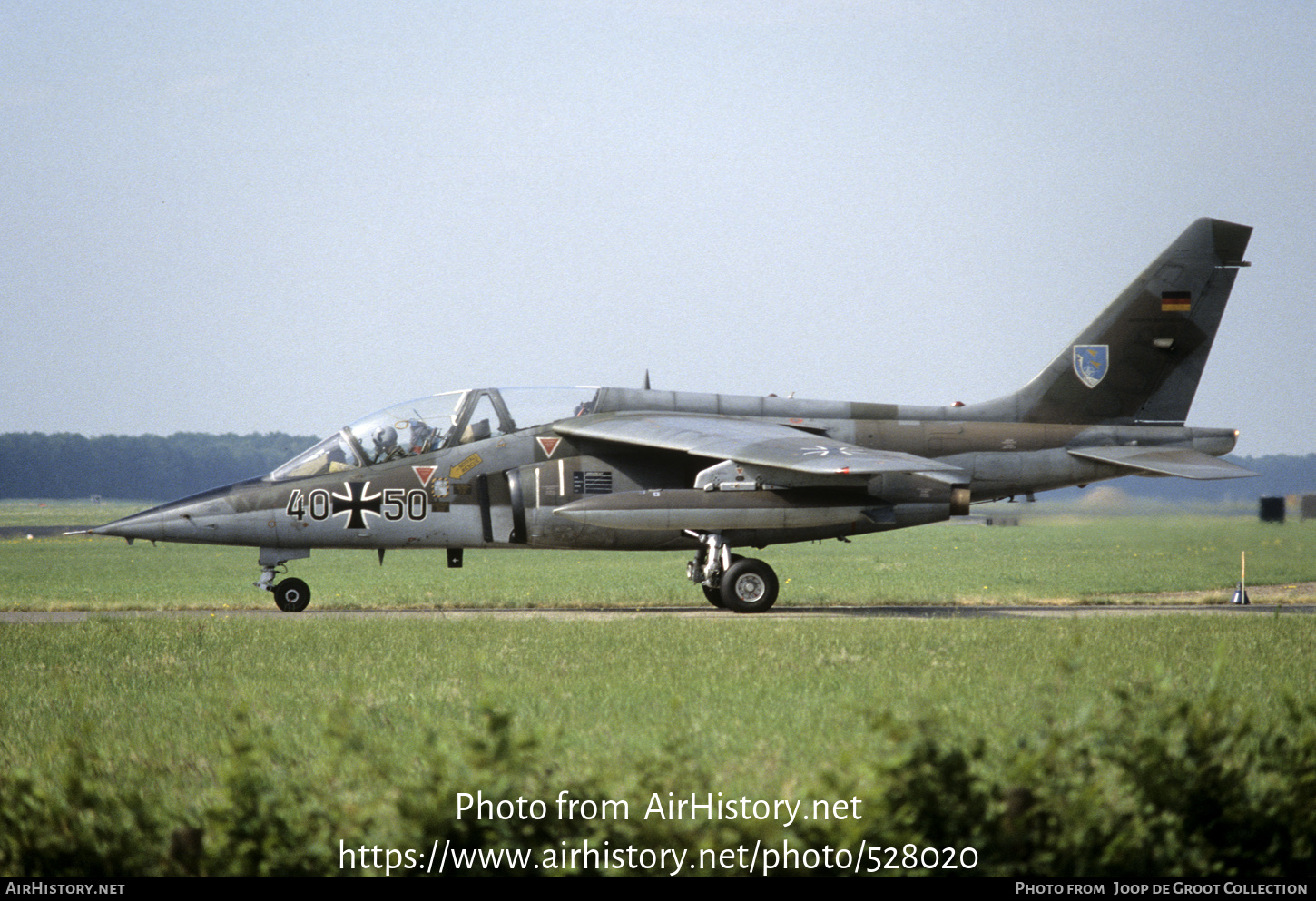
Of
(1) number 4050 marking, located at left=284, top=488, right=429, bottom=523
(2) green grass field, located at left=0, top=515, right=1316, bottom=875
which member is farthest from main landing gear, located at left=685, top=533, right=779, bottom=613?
(1) number 4050 marking, located at left=284, top=488, right=429, bottom=523

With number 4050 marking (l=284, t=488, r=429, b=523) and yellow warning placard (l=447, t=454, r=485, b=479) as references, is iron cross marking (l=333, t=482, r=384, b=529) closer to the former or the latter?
number 4050 marking (l=284, t=488, r=429, b=523)

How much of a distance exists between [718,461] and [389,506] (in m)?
4.96

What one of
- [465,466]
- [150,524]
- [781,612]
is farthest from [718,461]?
[150,524]

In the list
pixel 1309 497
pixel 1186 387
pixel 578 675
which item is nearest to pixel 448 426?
pixel 578 675

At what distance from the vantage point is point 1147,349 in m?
18.4

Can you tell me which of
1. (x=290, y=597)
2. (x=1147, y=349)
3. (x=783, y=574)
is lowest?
(x=783, y=574)

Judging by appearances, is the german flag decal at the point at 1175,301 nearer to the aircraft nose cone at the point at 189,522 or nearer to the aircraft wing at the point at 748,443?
the aircraft wing at the point at 748,443

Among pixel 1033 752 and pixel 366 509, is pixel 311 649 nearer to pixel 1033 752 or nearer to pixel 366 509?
pixel 366 509

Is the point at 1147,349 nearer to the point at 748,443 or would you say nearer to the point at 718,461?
the point at 718,461

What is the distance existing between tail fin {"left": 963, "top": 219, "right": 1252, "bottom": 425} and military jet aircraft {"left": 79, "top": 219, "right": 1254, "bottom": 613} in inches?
1.1

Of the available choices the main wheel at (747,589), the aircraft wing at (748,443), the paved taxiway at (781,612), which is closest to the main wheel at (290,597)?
the paved taxiway at (781,612)

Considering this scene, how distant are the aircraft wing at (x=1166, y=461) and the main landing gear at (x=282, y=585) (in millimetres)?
12188

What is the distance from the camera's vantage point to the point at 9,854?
473 cm

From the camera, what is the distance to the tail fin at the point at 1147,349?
59.9 feet
